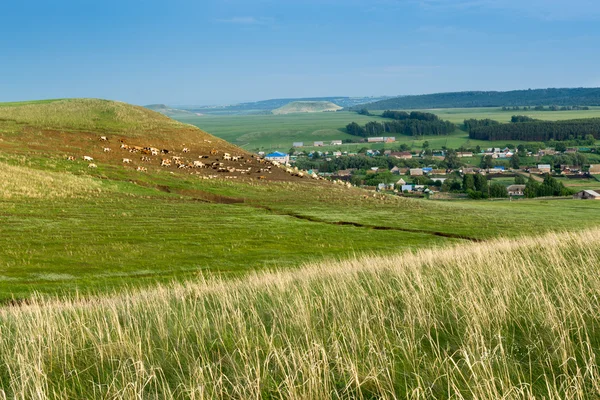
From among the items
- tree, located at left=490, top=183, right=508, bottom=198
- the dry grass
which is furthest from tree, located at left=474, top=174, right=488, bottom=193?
the dry grass

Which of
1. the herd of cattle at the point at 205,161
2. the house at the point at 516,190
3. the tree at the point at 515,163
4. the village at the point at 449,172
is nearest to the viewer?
the herd of cattle at the point at 205,161

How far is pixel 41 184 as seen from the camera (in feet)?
142

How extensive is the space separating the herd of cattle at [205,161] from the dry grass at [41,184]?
→ 7113mm

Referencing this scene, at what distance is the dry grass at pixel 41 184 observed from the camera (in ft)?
133

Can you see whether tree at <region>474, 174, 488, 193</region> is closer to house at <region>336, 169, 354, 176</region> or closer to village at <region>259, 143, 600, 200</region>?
village at <region>259, 143, 600, 200</region>

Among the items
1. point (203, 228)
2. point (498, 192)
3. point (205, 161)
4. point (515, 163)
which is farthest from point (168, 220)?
point (515, 163)

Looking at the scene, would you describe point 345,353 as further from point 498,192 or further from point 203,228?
point 498,192

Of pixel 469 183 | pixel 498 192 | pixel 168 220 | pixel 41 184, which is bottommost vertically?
pixel 498 192

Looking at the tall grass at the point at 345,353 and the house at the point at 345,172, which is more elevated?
the tall grass at the point at 345,353

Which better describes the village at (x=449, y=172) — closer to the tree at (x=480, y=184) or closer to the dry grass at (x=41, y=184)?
the tree at (x=480, y=184)

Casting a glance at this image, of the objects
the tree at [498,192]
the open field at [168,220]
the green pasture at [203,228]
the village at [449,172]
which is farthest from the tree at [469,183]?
the green pasture at [203,228]

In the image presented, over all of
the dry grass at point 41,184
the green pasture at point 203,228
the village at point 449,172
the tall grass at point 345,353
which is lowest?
the village at point 449,172

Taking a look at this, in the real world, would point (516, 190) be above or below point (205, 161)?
below

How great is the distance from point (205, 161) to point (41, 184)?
65.9 feet
